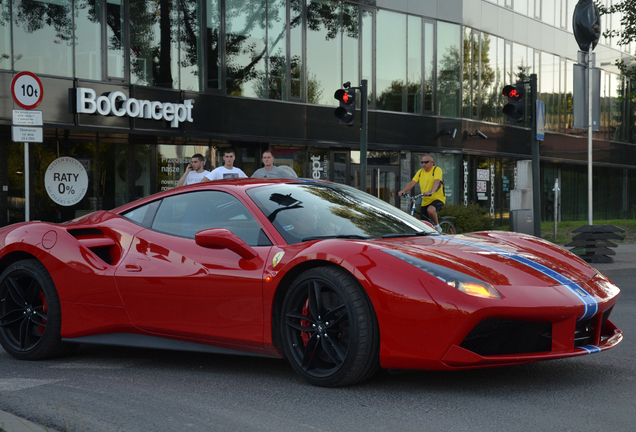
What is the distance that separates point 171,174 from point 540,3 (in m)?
20.3

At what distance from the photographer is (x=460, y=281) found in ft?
13.8

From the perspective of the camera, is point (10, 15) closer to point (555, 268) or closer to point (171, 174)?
point (171, 174)

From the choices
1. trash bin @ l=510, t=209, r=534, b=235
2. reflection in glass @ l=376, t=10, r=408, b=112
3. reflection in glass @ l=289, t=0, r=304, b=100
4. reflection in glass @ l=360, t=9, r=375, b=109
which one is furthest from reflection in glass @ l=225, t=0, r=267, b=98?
trash bin @ l=510, t=209, r=534, b=235

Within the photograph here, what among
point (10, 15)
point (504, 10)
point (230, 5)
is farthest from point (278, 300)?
point (504, 10)

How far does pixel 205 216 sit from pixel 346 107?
9063 millimetres

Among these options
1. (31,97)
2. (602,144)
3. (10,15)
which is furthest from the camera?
(602,144)

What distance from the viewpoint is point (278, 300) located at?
4703mm

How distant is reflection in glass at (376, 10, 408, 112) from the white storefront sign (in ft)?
35.7

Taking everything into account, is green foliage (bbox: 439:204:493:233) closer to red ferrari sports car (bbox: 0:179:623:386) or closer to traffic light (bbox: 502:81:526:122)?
traffic light (bbox: 502:81:526:122)

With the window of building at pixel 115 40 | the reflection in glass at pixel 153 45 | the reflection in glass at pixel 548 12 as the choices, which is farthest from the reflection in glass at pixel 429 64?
the window of building at pixel 115 40

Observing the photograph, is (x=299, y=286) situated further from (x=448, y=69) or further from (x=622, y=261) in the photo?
(x=448, y=69)

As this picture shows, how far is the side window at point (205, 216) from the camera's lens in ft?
16.7

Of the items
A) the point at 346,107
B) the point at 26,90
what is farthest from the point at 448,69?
the point at 26,90

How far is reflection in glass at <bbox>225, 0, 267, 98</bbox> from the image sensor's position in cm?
2253
